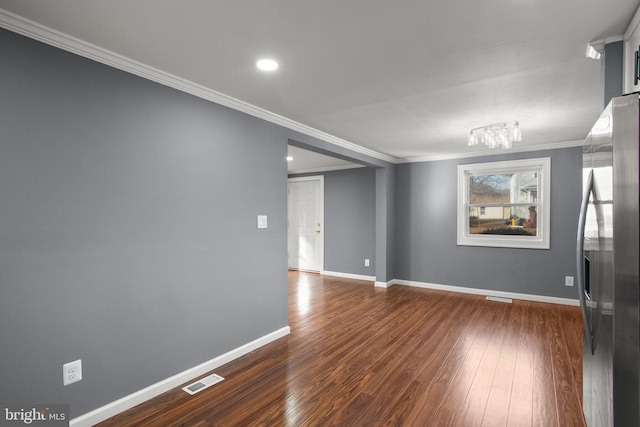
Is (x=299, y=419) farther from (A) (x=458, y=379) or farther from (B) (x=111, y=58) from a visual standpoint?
(B) (x=111, y=58)

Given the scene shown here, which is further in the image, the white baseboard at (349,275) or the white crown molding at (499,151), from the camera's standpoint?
the white baseboard at (349,275)

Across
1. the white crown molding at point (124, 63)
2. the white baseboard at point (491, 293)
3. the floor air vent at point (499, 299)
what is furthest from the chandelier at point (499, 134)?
the white baseboard at point (491, 293)

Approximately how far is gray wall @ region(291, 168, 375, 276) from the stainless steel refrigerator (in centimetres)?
483

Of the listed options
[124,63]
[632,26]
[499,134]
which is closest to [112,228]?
[124,63]

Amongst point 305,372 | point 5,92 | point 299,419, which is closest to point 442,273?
point 305,372

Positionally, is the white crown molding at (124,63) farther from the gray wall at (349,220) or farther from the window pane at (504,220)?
the window pane at (504,220)

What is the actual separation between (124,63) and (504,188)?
207 inches

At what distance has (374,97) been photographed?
116 inches

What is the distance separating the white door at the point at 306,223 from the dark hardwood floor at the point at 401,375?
286 cm

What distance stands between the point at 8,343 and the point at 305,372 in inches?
76.4

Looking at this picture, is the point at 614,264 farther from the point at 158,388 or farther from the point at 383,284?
the point at 383,284

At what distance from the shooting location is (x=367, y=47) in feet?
6.75

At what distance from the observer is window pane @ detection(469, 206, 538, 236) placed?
5.04 meters

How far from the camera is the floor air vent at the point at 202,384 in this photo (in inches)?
97.1
